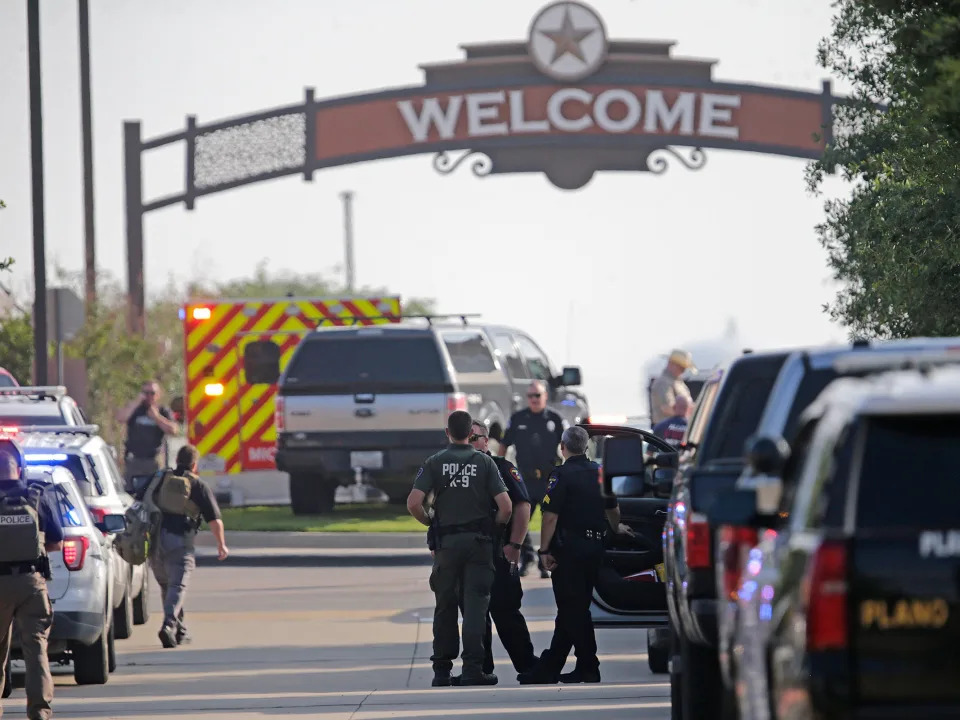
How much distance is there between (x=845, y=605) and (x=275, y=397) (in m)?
20.5

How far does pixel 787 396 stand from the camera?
29.9ft

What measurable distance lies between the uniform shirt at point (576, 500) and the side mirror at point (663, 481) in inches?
56.1

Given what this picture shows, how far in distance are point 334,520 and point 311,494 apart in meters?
0.43

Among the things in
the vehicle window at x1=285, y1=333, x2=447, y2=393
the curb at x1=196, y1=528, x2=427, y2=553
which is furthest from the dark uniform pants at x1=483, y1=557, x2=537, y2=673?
the vehicle window at x1=285, y1=333, x2=447, y2=393

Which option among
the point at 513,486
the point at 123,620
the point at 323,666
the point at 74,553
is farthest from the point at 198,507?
the point at 513,486

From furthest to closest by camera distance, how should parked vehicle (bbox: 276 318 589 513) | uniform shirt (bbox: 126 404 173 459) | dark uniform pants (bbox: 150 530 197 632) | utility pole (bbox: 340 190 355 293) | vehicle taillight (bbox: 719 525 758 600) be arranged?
1. utility pole (bbox: 340 190 355 293)
2. parked vehicle (bbox: 276 318 589 513)
3. uniform shirt (bbox: 126 404 173 459)
4. dark uniform pants (bbox: 150 530 197 632)
5. vehicle taillight (bbox: 719 525 758 600)

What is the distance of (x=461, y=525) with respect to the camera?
45.9ft

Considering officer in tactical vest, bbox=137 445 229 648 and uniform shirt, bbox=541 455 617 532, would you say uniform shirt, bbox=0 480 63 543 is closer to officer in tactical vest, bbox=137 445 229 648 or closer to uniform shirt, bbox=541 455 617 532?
uniform shirt, bbox=541 455 617 532

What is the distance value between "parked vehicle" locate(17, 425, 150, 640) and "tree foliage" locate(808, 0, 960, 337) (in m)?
5.92

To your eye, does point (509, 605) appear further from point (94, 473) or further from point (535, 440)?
point (535, 440)

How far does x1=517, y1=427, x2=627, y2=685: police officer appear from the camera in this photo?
46.4 feet

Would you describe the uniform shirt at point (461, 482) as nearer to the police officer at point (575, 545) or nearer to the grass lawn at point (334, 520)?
the police officer at point (575, 545)

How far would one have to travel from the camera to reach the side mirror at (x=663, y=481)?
40.3 ft

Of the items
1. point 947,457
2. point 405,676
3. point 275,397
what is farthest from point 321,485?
point 947,457
